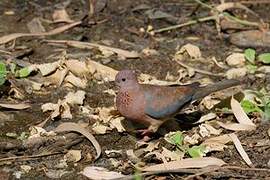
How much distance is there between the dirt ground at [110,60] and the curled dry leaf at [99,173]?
54 millimetres

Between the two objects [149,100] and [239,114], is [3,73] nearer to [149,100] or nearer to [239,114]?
[149,100]

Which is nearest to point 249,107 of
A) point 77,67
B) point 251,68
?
point 251,68

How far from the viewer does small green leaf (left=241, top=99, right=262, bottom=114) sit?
550cm

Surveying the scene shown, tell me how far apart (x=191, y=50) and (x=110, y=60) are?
798 mm

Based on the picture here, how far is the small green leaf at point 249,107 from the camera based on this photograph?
5.50m

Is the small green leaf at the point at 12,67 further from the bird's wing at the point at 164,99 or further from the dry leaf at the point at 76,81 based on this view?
the bird's wing at the point at 164,99

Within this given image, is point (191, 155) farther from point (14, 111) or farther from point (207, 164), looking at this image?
point (14, 111)

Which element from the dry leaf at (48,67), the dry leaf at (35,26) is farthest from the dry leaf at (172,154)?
the dry leaf at (35,26)

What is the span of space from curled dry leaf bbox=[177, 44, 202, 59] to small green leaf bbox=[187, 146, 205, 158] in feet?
6.29

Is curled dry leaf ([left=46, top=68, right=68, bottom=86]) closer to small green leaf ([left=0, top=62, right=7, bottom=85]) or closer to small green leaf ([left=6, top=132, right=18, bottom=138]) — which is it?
small green leaf ([left=0, top=62, right=7, bottom=85])

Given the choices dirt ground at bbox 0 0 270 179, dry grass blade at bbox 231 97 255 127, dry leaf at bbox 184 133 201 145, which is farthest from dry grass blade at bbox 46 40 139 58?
dry leaf at bbox 184 133 201 145

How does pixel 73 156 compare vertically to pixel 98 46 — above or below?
below

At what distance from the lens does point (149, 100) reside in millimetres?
5227

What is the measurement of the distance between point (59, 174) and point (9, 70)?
65.1 inches
